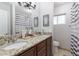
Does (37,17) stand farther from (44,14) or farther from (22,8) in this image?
(22,8)

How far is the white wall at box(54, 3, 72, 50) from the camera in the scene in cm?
162

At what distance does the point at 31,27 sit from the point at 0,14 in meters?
0.55

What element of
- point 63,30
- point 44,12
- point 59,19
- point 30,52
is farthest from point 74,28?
point 30,52

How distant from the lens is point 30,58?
1634 mm

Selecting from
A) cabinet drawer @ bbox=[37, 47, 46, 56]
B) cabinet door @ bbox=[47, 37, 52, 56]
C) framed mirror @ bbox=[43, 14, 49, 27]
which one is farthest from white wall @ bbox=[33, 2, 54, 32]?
cabinet drawer @ bbox=[37, 47, 46, 56]

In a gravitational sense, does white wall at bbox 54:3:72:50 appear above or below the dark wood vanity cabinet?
above

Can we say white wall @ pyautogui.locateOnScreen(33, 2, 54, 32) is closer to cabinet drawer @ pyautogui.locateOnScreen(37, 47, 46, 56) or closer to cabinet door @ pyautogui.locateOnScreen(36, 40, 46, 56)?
cabinet door @ pyautogui.locateOnScreen(36, 40, 46, 56)

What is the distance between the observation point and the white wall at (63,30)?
63.7 inches

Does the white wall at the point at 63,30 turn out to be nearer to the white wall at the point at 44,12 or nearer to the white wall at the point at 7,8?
the white wall at the point at 44,12

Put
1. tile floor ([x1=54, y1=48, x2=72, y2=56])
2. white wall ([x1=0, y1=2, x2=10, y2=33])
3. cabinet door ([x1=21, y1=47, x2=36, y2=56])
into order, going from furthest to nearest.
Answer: tile floor ([x1=54, y1=48, x2=72, y2=56]) → white wall ([x1=0, y1=2, x2=10, y2=33]) → cabinet door ([x1=21, y1=47, x2=36, y2=56])

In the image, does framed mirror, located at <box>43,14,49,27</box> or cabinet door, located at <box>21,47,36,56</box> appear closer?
cabinet door, located at <box>21,47,36,56</box>

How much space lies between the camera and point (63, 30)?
5.41 ft

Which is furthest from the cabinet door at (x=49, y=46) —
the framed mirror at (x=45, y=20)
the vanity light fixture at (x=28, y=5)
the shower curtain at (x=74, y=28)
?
the vanity light fixture at (x=28, y=5)

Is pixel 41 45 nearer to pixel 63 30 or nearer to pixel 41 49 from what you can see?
pixel 41 49
